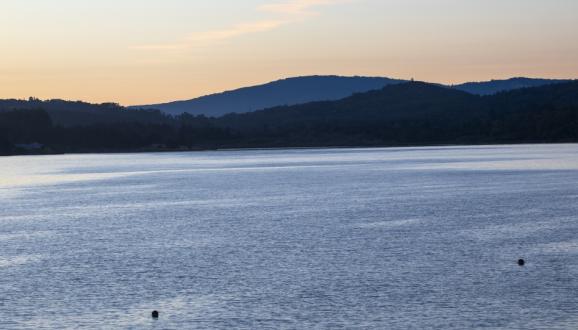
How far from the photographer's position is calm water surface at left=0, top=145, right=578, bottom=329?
36562mm

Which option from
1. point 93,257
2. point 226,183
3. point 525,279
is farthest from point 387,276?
point 226,183

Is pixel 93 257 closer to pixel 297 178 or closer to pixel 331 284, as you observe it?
pixel 331 284

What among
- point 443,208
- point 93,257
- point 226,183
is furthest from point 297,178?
point 93,257

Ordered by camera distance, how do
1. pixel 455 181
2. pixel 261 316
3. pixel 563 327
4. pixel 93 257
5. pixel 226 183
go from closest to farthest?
pixel 563 327
pixel 261 316
pixel 93 257
pixel 455 181
pixel 226 183

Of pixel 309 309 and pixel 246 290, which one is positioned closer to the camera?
pixel 309 309

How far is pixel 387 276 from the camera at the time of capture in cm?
4425

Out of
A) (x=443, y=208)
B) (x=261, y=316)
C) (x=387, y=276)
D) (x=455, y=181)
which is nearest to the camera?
(x=261, y=316)

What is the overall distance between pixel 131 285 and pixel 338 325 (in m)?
12.5

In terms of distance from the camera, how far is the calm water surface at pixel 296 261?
120 feet

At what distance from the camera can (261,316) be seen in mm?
36469

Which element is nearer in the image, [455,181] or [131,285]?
[131,285]

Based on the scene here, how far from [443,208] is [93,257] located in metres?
36.4

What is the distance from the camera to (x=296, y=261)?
163ft

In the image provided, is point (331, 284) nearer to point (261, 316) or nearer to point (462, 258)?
point (261, 316)
